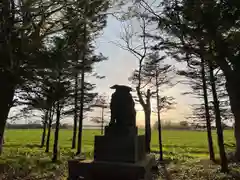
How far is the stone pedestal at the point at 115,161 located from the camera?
5711 millimetres

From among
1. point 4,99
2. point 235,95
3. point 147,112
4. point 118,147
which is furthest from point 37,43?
point 147,112

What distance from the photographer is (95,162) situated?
615cm

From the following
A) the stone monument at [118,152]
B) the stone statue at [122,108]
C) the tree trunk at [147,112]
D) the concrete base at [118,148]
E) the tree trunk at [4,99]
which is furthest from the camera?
the tree trunk at [147,112]

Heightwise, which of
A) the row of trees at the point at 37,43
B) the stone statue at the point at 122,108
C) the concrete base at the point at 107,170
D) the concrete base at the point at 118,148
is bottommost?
the concrete base at the point at 107,170

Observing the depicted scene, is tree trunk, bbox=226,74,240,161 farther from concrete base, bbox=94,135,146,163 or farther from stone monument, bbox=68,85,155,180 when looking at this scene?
concrete base, bbox=94,135,146,163

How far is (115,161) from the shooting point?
6.21 metres

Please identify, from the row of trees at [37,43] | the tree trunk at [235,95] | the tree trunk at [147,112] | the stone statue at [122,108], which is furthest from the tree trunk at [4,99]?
the tree trunk at [147,112]

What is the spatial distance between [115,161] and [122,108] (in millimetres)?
1543

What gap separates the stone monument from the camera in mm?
5777

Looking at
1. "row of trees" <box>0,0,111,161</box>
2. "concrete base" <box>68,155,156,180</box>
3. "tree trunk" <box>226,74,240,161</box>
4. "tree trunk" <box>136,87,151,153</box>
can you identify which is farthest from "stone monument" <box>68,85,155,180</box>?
"tree trunk" <box>136,87,151,153</box>

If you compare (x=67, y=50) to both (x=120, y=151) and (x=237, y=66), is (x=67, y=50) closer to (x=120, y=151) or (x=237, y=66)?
(x=120, y=151)

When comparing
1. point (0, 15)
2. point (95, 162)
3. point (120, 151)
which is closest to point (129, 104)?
point (120, 151)

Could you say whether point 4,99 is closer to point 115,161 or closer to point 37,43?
point 37,43

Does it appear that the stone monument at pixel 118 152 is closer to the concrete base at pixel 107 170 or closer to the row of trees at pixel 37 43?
the concrete base at pixel 107 170
